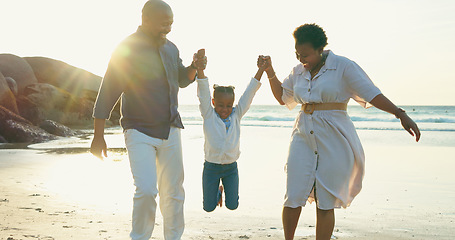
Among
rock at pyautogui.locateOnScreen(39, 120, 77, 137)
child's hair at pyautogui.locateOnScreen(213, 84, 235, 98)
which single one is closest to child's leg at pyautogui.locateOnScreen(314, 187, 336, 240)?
child's hair at pyautogui.locateOnScreen(213, 84, 235, 98)

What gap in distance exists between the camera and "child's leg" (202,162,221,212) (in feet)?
15.6

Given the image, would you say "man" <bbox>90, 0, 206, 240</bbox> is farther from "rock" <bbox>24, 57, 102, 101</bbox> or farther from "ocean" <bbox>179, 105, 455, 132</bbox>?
"ocean" <bbox>179, 105, 455, 132</bbox>

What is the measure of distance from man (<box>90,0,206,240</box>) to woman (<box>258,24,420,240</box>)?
91 centimetres

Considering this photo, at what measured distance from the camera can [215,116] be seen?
4672mm

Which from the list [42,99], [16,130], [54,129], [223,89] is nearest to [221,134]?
[223,89]

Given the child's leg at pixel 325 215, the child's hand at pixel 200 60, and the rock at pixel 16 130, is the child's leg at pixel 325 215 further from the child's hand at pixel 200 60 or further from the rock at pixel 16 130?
the rock at pixel 16 130

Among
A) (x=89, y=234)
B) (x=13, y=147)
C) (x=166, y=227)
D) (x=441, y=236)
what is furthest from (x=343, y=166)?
(x=13, y=147)

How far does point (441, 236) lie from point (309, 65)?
2.53m

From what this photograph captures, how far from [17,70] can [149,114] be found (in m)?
22.6

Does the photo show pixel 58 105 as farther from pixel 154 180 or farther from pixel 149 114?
pixel 154 180

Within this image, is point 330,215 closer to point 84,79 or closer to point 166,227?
point 166,227

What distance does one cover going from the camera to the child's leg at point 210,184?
4.77 m

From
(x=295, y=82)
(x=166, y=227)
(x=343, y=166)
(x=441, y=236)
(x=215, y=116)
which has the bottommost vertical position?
(x=441, y=236)

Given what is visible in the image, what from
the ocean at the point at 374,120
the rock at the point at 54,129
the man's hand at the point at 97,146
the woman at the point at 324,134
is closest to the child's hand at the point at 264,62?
the woman at the point at 324,134
